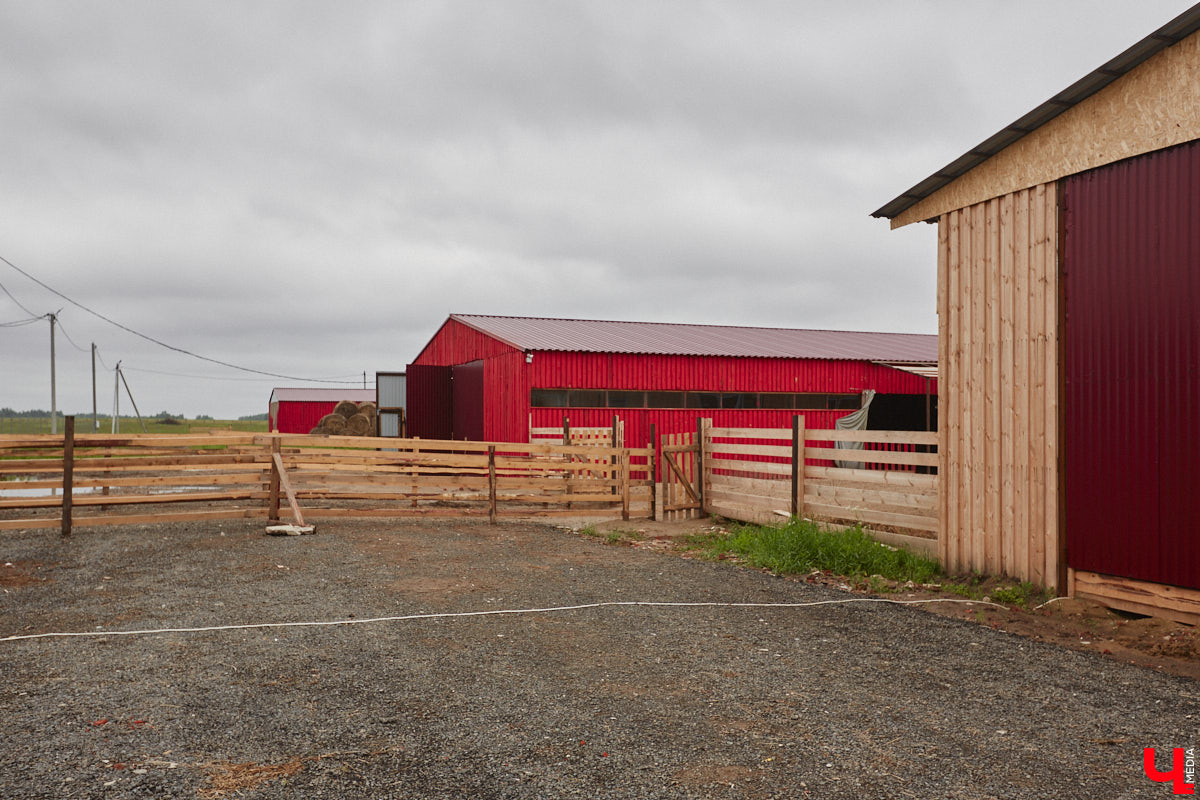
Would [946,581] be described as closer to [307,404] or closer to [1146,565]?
[1146,565]

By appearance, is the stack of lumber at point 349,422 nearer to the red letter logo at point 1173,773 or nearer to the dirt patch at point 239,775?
the dirt patch at point 239,775

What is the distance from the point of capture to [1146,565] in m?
6.92

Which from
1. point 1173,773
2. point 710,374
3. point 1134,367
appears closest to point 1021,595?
point 1134,367

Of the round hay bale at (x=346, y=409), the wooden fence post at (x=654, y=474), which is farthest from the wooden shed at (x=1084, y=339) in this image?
the round hay bale at (x=346, y=409)

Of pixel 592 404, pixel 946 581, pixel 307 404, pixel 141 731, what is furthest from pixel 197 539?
pixel 307 404

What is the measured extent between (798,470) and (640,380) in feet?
38.7

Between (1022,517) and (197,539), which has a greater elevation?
(1022,517)

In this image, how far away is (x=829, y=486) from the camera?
440 inches

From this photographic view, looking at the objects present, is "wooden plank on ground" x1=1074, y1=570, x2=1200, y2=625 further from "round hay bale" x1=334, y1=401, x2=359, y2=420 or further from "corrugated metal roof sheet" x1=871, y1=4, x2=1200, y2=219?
"round hay bale" x1=334, y1=401, x2=359, y2=420

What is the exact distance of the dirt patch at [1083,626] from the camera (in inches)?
240

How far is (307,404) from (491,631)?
169 feet

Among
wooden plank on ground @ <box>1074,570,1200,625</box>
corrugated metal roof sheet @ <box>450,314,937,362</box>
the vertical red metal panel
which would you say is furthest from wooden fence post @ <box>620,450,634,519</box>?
the vertical red metal panel

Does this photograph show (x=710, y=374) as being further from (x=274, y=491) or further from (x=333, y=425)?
(x=333, y=425)

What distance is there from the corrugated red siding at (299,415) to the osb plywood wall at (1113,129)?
5027 centimetres
